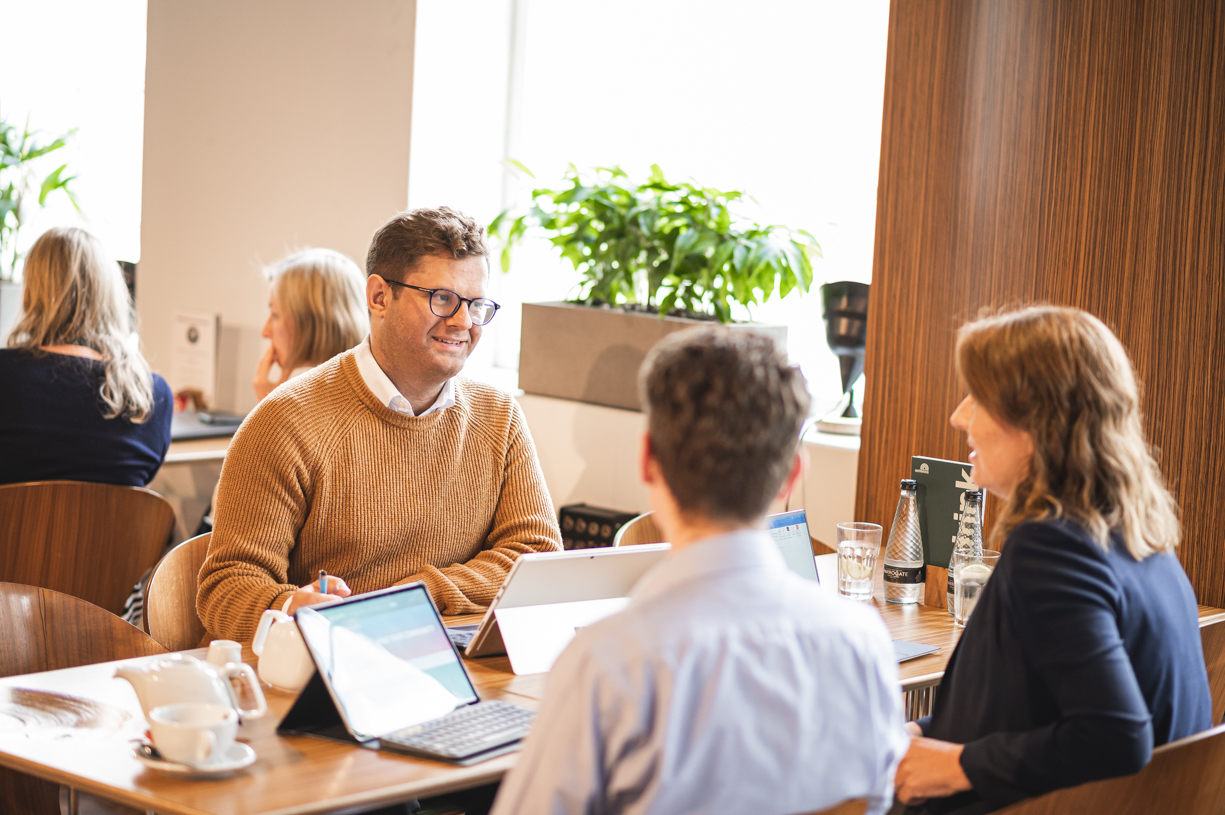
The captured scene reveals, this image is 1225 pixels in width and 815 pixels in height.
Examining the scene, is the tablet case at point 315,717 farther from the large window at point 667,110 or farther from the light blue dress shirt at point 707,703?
the large window at point 667,110

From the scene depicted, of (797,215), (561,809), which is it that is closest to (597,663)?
(561,809)

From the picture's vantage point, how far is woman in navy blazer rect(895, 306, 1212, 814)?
54.4 inches

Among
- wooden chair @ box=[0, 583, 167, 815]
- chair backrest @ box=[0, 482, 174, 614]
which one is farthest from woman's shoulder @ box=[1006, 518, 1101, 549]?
chair backrest @ box=[0, 482, 174, 614]

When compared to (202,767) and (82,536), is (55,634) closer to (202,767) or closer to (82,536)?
(202,767)

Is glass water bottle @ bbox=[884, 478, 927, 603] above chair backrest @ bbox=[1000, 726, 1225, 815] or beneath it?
above

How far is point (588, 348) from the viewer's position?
10.8ft

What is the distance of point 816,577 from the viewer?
6.93 feet

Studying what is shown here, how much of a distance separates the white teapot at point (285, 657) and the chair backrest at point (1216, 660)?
1.48 meters

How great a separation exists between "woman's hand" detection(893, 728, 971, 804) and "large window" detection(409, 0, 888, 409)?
6.23 ft

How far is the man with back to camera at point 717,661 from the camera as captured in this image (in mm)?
971

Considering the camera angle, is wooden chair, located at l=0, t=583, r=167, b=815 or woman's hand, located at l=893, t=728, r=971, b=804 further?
wooden chair, located at l=0, t=583, r=167, b=815

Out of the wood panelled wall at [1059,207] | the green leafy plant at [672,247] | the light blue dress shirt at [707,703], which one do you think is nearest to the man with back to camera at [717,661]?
the light blue dress shirt at [707,703]

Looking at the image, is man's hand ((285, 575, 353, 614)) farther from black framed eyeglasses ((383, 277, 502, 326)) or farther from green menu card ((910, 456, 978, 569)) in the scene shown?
green menu card ((910, 456, 978, 569))

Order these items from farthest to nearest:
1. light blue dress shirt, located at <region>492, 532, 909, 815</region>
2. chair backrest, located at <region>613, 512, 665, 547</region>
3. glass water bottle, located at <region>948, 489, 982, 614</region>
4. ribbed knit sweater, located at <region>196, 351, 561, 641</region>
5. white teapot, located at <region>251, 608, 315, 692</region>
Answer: chair backrest, located at <region>613, 512, 665, 547</region>, glass water bottle, located at <region>948, 489, 982, 614</region>, ribbed knit sweater, located at <region>196, 351, 561, 641</region>, white teapot, located at <region>251, 608, 315, 692</region>, light blue dress shirt, located at <region>492, 532, 909, 815</region>
